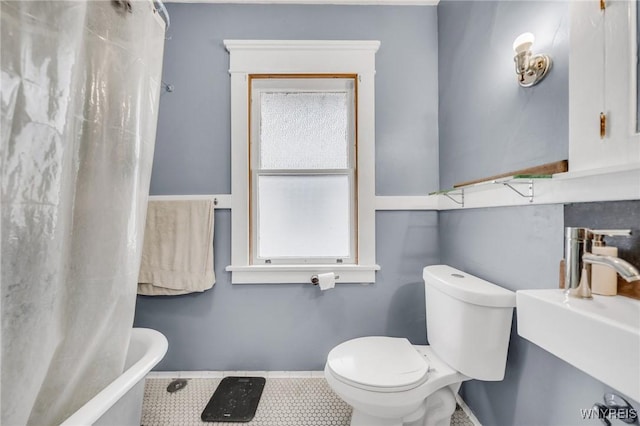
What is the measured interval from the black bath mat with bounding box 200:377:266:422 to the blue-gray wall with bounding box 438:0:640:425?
3.71 feet

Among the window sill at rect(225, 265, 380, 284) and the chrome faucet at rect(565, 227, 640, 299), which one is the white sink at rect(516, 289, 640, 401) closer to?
the chrome faucet at rect(565, 227, 640, 299)

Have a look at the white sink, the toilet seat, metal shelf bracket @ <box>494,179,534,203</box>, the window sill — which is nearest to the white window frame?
the window sill

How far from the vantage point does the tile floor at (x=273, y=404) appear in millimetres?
1278

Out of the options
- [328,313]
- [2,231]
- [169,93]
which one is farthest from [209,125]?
[328,313]

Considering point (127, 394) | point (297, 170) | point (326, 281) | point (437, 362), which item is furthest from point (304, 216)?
point (127, 394)

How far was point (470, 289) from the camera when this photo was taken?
1.02 metres

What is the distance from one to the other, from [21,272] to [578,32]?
159cm

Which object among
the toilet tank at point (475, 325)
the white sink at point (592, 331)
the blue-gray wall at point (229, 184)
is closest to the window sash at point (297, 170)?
the blue-gray wall at point (229, 184)

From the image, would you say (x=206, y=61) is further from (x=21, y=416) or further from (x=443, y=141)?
(x=21, y=416)

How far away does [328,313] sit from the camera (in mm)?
1599

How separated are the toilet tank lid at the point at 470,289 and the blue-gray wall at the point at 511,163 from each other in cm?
7

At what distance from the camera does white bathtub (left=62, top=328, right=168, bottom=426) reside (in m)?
0.68

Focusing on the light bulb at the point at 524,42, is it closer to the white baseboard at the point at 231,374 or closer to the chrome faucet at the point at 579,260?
the chrome faucet at the point at 579,260

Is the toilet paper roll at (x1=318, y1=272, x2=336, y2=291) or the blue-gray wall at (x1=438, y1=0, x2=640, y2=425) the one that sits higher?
the blue-gray wall at (x1=438, y1=0, x2=640, y2=425)
